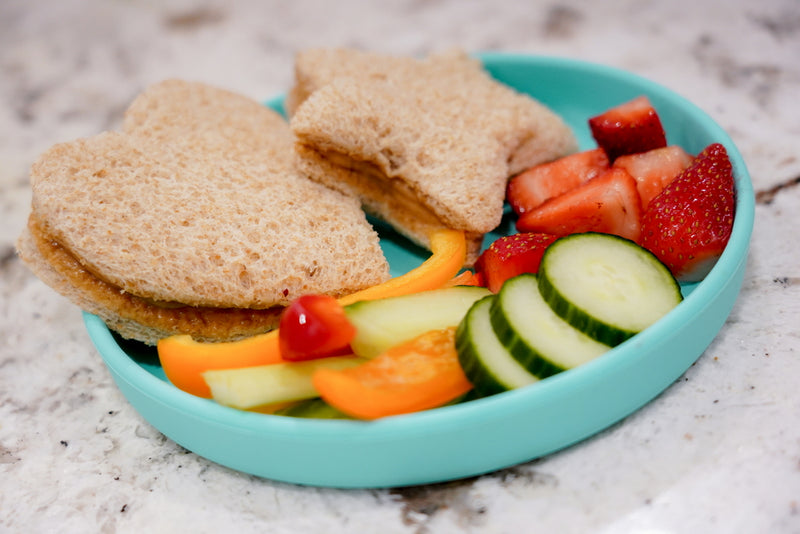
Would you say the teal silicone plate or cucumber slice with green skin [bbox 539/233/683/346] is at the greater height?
cucumber slice with green skin [bbox 539/233/683/346]

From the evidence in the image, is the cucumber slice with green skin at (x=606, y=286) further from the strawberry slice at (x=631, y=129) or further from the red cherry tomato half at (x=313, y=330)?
the strawberry slice at (x=631, y=129)

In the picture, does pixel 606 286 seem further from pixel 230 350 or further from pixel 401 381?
pixel 230 350

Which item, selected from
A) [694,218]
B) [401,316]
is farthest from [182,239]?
[694,218]

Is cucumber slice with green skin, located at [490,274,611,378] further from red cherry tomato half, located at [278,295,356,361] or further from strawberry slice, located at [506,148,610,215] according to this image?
strawberry slice, located at [506,148,610,215]

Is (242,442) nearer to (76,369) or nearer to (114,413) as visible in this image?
(114,413)

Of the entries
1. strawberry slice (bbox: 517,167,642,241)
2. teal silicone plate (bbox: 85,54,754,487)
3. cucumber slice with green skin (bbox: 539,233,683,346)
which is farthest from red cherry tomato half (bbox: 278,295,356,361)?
strawberry slice (bbox: 517,167,642,241)

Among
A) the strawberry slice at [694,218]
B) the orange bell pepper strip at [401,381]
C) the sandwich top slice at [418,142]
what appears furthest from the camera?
the sandwich top slice at [418,142]

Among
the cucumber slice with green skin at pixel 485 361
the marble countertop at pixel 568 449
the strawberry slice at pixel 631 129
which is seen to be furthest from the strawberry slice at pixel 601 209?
the cucumber slice with green skin at pixel 485 361
